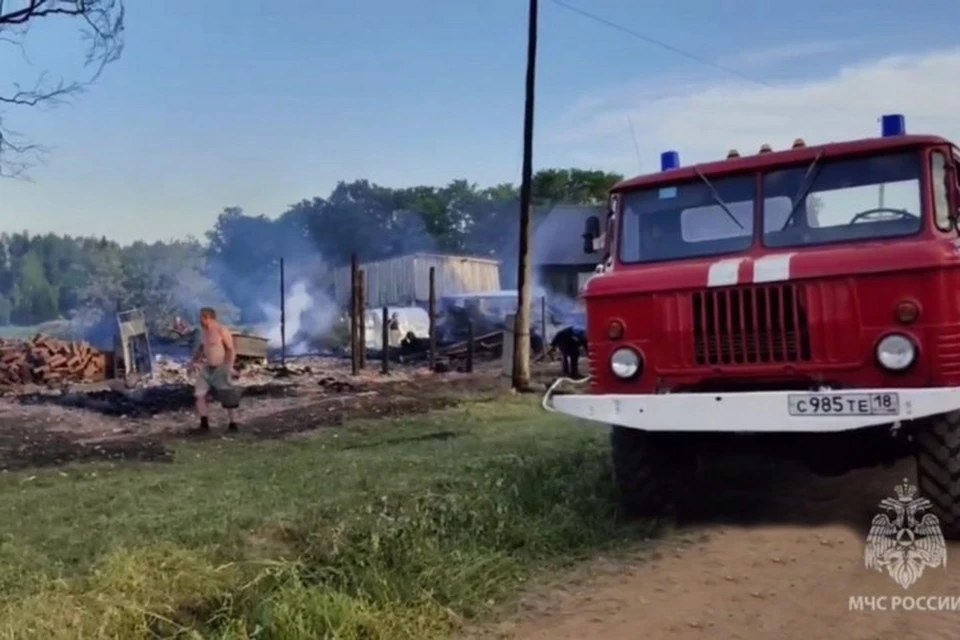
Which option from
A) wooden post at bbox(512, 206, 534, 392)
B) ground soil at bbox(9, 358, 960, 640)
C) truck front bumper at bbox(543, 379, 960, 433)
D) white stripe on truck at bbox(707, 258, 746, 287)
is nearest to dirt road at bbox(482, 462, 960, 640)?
ground soil at bbox(9, 358, 960, 640)

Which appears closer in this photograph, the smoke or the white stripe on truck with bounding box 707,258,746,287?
the white stripe on truck with bounding box 707,258,746,287

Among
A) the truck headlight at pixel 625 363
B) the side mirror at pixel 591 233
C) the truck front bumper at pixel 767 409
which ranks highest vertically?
the side mirror at pixel 591 233

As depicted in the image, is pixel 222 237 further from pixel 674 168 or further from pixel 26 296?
pixel 674 168

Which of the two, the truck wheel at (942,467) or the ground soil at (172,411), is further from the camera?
the ground soil at (172,411)

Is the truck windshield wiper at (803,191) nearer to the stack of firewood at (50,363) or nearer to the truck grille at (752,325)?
the truck grille at (752,325)

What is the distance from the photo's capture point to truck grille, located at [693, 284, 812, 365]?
5387 mm

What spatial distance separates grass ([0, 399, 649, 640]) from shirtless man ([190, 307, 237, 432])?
115 inches

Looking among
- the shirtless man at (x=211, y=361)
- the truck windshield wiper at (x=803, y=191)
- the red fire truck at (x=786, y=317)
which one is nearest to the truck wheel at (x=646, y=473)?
the red fire truck at (x=786, y=317)

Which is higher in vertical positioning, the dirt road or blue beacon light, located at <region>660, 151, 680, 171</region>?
blue beacon light, located at <region>660, 151, 680, 171</region>

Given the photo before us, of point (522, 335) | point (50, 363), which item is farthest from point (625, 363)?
point (50, 363)

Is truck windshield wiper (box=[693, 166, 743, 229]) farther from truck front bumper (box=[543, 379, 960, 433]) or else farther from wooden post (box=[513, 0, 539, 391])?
wooden post (box=[513, 0, 539, 391])

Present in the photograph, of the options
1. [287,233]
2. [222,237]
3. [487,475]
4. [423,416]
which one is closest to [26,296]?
[222,237]

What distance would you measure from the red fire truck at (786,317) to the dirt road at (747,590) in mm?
441

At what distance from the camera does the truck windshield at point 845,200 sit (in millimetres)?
5719
